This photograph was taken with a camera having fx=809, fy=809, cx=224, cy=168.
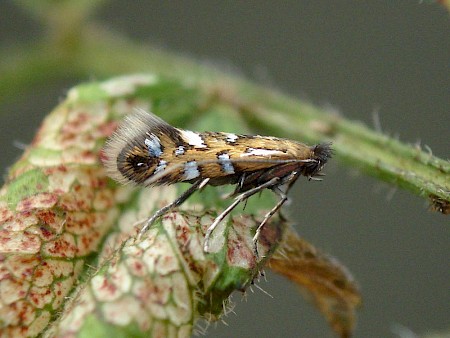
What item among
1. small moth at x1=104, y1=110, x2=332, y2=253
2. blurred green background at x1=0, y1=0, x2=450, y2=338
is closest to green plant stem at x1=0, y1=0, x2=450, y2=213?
small moth at x1=104, y1=110, x2=332, y2=253

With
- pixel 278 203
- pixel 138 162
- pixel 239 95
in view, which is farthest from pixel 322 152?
pixel 239 95

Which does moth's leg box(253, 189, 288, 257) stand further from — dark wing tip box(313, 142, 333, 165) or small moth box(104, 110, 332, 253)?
dark wing tip box(313, 142, 333, 165)

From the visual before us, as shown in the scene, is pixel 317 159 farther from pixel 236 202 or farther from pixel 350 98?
pixel 350 98

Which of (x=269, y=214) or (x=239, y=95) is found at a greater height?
(x=239, y=95)

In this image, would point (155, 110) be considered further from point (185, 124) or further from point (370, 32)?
point (370, 32)

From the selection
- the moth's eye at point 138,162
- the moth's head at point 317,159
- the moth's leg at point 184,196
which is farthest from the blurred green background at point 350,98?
the moth's eye at point 138,162

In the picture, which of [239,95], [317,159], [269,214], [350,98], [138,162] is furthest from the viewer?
[350,98]

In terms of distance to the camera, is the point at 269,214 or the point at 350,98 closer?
the point at 269,214
